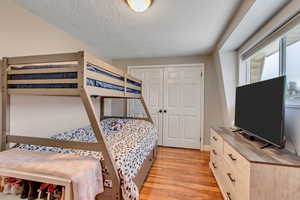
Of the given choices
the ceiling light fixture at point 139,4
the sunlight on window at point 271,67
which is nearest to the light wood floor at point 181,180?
the sunlight on window at point 271,67

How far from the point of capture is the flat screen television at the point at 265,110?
4.26ft

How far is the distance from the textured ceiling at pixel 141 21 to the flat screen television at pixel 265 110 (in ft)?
3.17

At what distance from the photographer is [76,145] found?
134 centimetres

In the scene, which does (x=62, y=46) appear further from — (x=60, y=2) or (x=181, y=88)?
(x=181, y=88)

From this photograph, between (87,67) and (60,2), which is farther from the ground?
(60,2)

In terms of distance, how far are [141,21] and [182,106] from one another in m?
2.22

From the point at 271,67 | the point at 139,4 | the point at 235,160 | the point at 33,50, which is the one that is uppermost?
the point at 139,4

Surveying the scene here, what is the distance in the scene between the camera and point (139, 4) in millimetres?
1564

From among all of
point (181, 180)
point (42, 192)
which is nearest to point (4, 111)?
point (42, 192)

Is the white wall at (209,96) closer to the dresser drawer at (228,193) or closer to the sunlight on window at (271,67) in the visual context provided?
the sunlight on window at (271,67)

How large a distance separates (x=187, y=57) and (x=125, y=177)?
3029 mm

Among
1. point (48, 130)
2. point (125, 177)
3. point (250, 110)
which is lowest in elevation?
point (125, 177)

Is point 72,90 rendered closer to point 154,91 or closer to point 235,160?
point 235,160

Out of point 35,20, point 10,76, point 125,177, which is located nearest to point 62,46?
point 35,20
